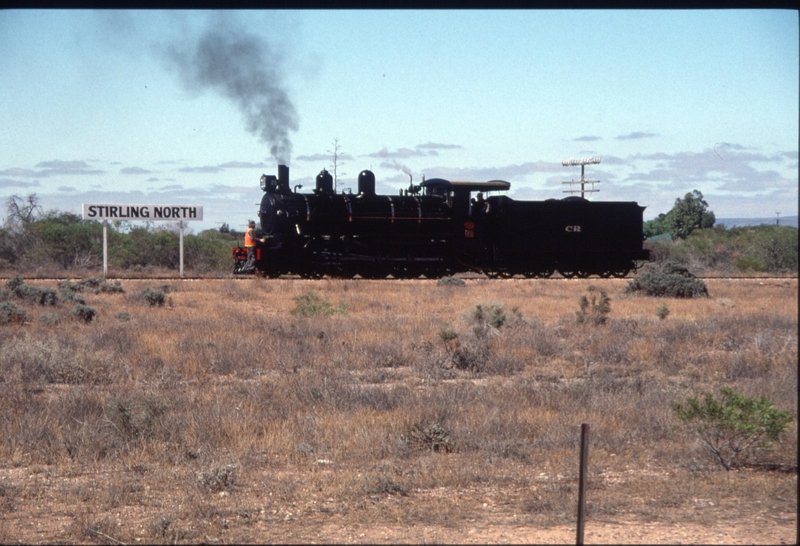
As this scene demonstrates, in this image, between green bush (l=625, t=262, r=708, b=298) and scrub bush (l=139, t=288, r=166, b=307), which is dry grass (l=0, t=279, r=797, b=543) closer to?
scrub bush (l=139, t=288, r=166, b=307)

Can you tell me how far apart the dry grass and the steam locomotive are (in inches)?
290

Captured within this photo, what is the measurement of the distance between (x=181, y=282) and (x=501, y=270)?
1169 cm

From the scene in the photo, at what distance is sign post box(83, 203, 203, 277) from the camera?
119 feet

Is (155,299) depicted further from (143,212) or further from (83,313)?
(143,212)

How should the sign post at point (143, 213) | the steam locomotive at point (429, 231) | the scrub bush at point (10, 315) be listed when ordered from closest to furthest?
the scrub bush at point (10, 315), the steam locomotive at point (429, 231), the sign post at point (143, 213)

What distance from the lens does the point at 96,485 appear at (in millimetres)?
7074

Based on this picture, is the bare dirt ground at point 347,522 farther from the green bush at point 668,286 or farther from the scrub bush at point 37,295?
the green bush at point 668,286

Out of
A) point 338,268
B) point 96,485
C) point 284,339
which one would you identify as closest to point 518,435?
point 96,485

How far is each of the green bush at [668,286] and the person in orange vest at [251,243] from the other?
1275 centimetres

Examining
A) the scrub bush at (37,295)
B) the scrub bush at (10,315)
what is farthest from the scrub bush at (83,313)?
the scrub bush at (37,295)

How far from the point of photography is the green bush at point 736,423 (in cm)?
756

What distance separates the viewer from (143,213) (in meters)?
36.7

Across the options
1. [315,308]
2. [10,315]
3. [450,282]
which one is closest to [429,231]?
[450,282]
